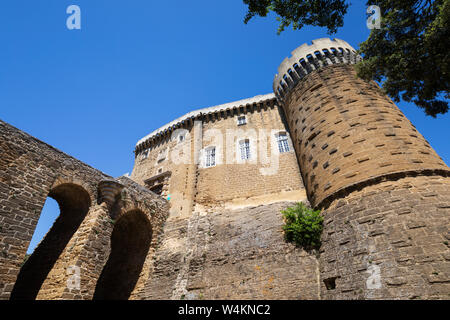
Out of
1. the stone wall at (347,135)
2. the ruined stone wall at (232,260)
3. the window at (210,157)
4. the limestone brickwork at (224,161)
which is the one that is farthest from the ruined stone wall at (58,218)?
the stone wall at (347,135)

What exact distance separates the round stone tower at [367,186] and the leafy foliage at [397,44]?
195 cm

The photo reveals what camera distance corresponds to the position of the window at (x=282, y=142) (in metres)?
14.3

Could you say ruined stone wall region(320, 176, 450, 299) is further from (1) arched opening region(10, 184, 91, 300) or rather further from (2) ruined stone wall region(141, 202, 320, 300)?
(1) arched opening region(10, 184, 91, 300)

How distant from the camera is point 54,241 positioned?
9.82 metres

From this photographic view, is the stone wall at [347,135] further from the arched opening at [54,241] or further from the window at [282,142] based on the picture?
the arched opening at [54,241]

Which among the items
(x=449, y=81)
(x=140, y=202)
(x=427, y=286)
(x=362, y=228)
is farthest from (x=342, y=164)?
(x=140, y=202)

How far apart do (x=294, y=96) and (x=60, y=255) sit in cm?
1246

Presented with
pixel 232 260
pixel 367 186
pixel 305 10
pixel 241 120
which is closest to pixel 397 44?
pixel 305 10

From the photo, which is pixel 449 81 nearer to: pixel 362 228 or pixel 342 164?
pixel 342 164

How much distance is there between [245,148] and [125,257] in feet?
28.4

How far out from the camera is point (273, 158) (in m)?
13.9

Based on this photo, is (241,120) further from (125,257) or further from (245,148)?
(125,257)

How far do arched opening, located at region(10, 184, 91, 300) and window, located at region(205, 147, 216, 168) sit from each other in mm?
7143

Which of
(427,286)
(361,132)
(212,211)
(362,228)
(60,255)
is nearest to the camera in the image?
(427,286)
